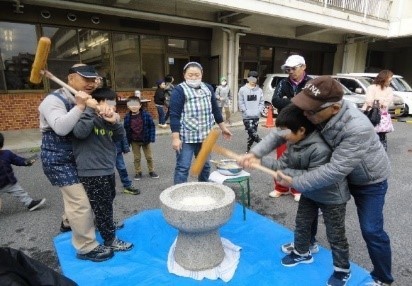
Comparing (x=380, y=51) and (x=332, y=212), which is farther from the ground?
(x=380, y=51)

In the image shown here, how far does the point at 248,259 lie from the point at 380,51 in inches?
838

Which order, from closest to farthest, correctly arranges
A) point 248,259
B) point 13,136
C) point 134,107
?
point 248,259 < point 134,107 < point 13,136

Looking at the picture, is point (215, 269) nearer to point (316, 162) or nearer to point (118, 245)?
→ point (118, 245)

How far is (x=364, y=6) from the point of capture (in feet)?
44.0

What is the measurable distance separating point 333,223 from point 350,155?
592 millimetres

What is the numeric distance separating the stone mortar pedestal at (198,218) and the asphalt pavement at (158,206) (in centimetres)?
78

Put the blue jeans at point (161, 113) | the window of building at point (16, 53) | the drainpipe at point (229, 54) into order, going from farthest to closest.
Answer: the drainpipe at point (229, 54), the blue jeans at point (161, 113), the window of building at point (16, 53)

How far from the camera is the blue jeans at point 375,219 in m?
2.02

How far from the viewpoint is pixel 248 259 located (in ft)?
8.63

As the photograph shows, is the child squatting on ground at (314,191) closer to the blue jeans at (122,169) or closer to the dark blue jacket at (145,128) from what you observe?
the blue jeans at (122,169)

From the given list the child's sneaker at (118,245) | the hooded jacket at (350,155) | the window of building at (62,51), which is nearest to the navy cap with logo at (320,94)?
the hooded jacket at (350,155)

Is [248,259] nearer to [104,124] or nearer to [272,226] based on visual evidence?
[272,226]

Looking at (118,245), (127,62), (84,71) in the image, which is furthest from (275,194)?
(127,62)

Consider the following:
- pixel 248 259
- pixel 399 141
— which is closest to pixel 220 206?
pixel 248 259
